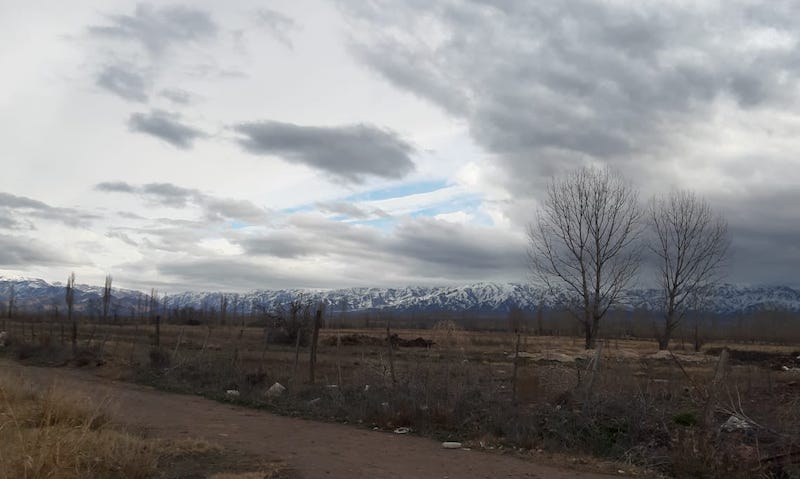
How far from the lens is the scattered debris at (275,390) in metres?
17.1

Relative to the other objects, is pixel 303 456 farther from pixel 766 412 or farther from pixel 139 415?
pixel 766 412

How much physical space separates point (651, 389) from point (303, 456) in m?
7.77

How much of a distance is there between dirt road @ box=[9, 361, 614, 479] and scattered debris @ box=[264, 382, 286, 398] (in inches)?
40.6

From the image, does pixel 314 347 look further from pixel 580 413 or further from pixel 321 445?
pixel 580 413

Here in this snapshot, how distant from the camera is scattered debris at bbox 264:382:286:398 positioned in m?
17.1

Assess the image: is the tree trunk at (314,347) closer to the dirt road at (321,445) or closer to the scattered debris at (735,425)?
the dirt road at (321,445)

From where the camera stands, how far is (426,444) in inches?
468

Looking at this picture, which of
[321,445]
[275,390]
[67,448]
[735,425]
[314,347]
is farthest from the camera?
[314,347]

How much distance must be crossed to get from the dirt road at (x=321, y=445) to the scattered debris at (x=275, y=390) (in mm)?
1031

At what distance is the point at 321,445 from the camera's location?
11.4 metres

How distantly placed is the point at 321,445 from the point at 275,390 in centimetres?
646

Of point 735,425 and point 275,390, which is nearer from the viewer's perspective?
point 735,425

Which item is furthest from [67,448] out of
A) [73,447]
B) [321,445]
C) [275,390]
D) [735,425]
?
[735,425]

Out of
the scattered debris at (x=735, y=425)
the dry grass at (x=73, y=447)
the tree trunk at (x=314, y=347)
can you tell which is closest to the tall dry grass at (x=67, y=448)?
the dry grass at (x=73, y=447)
